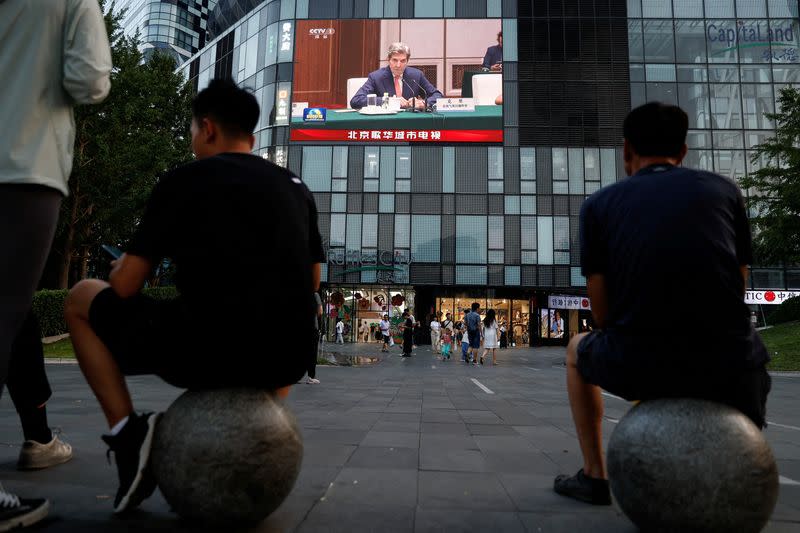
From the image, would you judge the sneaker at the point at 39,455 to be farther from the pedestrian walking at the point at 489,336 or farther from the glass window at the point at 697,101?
the glass window at the point at 697,101

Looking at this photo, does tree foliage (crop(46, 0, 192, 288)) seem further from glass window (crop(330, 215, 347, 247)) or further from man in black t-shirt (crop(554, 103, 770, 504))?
man in black t-shirt (crop(554, 103, 770, 504))

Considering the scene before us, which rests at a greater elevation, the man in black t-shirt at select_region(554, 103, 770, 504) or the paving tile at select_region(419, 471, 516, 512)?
the man in black t-shirt at select_region(554, 103, 770, 504)

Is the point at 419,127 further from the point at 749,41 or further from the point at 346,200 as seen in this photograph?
the point at 749,41

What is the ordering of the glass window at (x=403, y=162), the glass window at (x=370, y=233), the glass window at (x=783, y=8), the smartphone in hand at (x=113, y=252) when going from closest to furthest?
1. the smartphone in hand at (x=113, y=252)
2. the glass window at (x=370, y=233)
3. the glass window at (x=403, y=162)
4. the glass window at (x=783, y=8)

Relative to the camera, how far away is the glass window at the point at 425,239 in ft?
101

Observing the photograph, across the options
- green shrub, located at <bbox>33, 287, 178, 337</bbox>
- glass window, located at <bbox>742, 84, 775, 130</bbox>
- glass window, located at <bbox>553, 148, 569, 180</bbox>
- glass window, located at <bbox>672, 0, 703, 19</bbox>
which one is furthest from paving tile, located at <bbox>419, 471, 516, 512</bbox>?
glass window, located at <bbox>672, 0, 703, 19</bbox>

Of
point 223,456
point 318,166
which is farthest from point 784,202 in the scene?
point 223,456

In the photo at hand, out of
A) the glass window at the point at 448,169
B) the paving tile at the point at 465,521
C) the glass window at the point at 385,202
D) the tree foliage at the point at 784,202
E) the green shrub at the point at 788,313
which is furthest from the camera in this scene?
the glass window at the point at 448,169

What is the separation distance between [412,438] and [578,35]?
34.6 metres

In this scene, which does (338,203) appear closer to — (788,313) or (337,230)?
(337,230)

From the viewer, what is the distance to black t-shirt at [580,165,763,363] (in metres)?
1.73

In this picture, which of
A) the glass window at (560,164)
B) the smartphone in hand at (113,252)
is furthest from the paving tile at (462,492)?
the glass window at (560,164)

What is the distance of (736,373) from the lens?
173 centimetres

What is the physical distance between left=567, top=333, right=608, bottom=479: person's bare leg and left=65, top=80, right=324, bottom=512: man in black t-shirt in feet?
3.89
